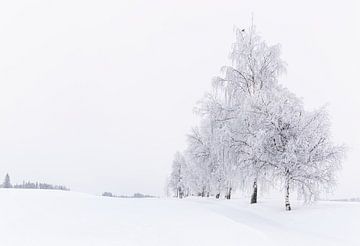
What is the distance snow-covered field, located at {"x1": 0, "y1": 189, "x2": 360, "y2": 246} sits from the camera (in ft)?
36.3

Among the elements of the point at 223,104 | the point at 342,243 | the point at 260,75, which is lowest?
the point at 342,243

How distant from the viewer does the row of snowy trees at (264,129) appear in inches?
829

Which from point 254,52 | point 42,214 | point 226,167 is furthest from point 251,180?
point 42,214

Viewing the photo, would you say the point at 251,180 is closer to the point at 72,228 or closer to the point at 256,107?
the point at 256,107

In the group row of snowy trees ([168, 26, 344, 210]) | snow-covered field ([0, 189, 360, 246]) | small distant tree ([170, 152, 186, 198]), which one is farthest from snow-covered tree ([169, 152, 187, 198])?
snow-covered field ([0, 189, 360, 246])

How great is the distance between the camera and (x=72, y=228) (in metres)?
12.1

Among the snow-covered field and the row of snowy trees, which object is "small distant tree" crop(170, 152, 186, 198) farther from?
the snow-covered field

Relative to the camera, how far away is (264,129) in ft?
73.8

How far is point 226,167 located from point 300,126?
597cm

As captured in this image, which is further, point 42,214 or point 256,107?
point 256,107

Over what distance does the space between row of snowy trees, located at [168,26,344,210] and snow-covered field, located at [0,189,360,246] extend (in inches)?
124

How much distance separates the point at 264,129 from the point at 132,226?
11.8m

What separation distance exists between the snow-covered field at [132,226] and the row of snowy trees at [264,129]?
316 centimetres

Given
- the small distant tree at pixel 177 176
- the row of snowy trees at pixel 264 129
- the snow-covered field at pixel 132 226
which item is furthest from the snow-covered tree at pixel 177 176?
the snow-covered field at pixel 132 226
